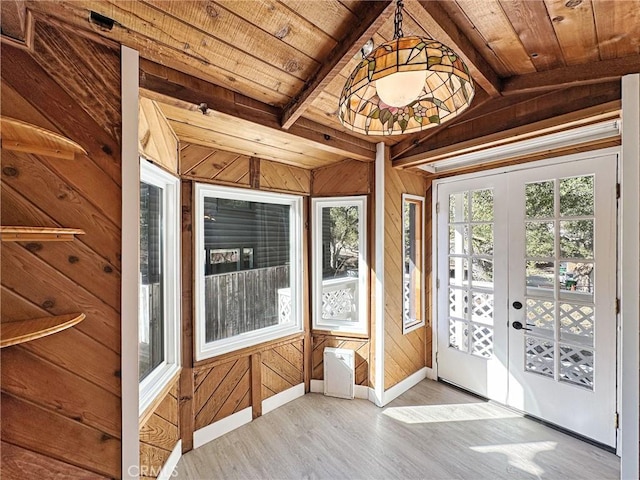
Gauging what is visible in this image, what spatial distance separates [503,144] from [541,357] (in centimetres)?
191

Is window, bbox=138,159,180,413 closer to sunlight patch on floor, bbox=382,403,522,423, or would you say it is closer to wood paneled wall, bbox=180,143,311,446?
wood paneled wall, bbox=180,143,311,446

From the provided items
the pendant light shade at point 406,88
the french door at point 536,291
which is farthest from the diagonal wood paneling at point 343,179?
the pendant light shade at point 406,88

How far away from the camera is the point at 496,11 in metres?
1.27

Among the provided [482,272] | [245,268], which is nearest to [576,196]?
[482,272]

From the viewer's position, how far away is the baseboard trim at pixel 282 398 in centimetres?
263

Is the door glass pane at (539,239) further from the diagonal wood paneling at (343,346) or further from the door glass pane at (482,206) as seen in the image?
the diagonal wood paneling at (343,346)

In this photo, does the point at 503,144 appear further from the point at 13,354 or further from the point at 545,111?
the point at 13,354

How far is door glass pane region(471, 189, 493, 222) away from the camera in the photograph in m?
2.76

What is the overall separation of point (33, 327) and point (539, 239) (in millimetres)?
3363

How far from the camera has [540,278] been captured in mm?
2443

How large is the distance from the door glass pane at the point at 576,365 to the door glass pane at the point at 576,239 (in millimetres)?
779

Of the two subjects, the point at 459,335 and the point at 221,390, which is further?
the point at 459,335

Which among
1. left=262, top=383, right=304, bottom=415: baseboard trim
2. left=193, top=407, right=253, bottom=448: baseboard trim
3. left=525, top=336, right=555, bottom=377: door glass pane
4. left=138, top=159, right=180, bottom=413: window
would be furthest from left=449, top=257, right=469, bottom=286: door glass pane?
left=138, top=159, right=180, bottom=413: window

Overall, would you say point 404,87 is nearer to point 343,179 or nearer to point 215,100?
point 215,100
